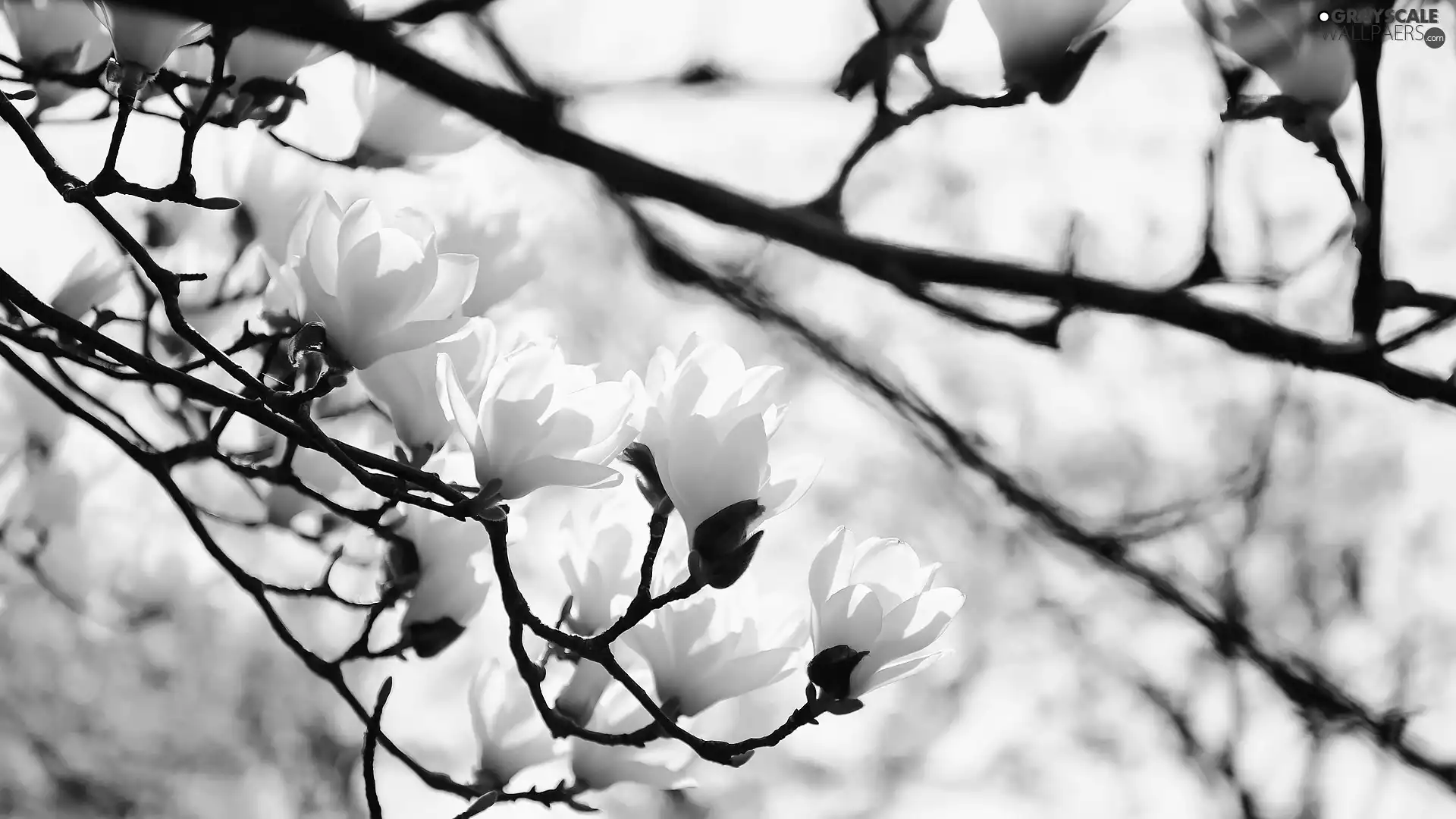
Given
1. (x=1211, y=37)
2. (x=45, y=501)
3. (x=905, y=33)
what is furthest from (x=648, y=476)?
(x=45, y=501)

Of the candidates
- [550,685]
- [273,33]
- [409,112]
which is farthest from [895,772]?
[273,33]

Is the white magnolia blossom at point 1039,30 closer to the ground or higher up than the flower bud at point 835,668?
higher up

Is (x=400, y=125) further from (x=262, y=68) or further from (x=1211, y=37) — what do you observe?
(x=1211, y=37)

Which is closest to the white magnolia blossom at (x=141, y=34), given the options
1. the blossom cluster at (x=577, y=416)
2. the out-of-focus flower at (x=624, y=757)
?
the blossom cluster at (x=577, y=416)

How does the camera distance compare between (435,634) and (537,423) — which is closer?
(537,423)

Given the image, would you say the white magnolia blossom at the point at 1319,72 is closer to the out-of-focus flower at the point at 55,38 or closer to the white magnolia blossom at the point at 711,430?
the white magnolia blossom at the point at 711,430

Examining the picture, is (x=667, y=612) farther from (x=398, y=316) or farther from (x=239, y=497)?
(x=239, y=497)
